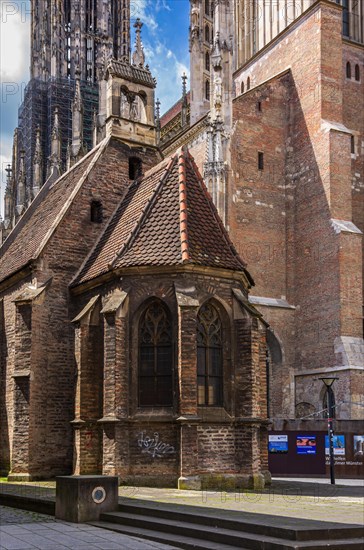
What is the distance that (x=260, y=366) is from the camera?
722 inches

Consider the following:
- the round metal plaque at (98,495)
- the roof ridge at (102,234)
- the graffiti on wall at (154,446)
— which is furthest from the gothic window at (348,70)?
the round metal plaque at (98,495)

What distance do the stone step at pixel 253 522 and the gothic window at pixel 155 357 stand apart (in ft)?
15.5

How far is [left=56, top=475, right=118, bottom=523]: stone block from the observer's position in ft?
41.1

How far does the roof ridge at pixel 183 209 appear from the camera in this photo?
695 inches

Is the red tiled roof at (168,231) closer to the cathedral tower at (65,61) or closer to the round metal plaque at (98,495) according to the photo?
the round metal plaque at (98,495)

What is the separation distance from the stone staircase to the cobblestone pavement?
37 centimetres

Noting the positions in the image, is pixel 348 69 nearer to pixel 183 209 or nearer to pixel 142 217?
pixel 183 209

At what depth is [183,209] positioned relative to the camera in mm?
18750

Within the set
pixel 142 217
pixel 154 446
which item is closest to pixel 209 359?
A: pixel 154 446

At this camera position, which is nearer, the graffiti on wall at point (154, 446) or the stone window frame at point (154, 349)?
the graffiti on wall at point (154, 446)

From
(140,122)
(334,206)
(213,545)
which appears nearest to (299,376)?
(334,206)

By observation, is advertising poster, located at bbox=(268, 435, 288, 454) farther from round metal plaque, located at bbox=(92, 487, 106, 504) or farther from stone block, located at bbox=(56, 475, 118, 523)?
round metal plaque, located at bbox=(92, 487, 106, 504)

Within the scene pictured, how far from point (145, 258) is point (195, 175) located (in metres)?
3.52

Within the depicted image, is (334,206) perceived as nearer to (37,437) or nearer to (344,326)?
(344,326)
